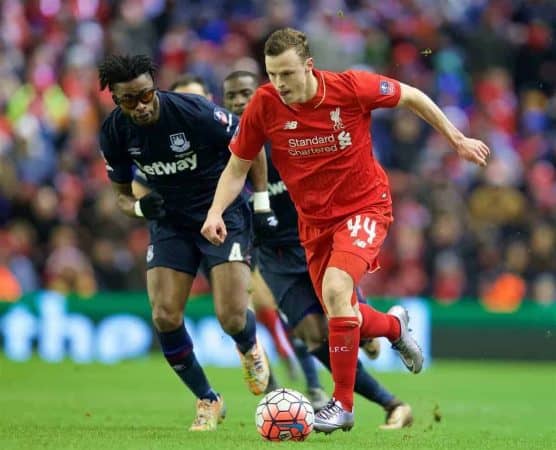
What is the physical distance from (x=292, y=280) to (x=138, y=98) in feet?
7.17

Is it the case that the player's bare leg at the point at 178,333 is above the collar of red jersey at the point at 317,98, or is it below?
below

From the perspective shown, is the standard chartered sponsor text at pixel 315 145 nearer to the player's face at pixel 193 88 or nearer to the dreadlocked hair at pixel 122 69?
the dreadlocked hair at pixel 122 69

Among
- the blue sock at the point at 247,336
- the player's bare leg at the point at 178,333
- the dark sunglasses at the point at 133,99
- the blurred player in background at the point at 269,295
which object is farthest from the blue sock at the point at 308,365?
the dark sunglasses at the point at 133,99

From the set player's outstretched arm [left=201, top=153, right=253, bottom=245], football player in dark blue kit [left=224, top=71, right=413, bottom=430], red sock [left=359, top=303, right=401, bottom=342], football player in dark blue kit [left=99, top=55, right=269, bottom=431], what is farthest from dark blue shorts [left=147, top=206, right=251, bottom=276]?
red sock [left=359, top=303, right=401, bottom=342]

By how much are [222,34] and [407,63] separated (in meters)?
3.01

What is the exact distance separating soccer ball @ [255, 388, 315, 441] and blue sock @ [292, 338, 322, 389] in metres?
2.88

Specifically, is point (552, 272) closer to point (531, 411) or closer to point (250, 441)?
point (531, 411)

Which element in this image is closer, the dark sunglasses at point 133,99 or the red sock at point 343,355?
the red sock at point 343,355

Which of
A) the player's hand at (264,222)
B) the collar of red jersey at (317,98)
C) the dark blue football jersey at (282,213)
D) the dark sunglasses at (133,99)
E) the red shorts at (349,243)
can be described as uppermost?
the collar of red jersey at (317,98)

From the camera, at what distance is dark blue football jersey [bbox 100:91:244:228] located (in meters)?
9.46

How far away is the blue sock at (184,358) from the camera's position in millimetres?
9555

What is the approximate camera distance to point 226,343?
58.6 ft

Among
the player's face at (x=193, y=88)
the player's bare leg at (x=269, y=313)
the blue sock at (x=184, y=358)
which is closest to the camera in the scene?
the blue sock at (x=184, y=358)

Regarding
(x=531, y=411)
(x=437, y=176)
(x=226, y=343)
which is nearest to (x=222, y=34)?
(x=437, y=176)
